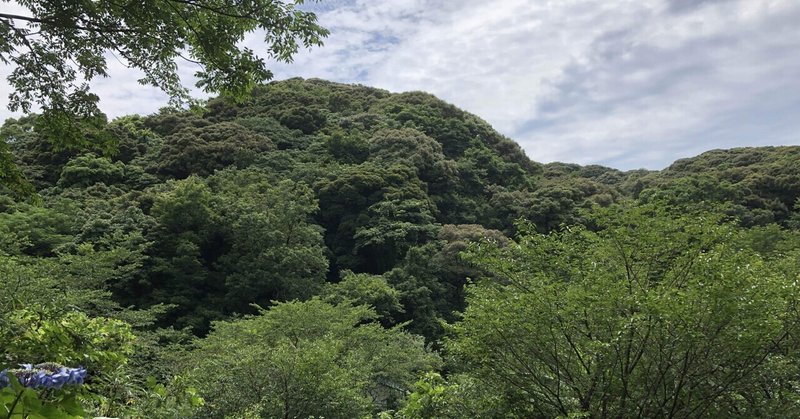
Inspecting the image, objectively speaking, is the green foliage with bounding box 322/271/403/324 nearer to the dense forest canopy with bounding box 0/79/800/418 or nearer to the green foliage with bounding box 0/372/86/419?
the dense forest canopy with bounding box 0/79/800/418

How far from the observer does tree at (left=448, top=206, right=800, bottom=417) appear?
5586 millimetres

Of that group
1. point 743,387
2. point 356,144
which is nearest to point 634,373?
point 743,387

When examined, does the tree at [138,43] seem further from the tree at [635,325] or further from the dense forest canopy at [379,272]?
the tree at [635,325]

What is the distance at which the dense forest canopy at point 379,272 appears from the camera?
5.61m

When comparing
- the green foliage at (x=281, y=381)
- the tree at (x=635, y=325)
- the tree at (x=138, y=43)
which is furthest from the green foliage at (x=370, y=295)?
the tree at (x=138, y=43)

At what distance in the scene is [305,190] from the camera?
23781 millimetres

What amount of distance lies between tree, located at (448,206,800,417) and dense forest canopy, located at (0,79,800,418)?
3 cm

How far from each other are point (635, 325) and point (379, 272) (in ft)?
70.6

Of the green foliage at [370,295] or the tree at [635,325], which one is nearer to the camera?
the tree at [635,325]

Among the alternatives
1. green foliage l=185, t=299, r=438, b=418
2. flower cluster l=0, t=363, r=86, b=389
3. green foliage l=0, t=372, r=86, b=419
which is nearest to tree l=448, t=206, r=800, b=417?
green foliage l=185, t=299, r=438, b=418

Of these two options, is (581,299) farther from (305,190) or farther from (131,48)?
(305,190)

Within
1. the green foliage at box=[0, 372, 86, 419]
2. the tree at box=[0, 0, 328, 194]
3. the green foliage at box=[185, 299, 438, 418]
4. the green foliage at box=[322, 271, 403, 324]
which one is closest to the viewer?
the green foliage at box=[0, 372, 86, 419]

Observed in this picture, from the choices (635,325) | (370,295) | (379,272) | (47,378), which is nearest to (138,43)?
(47,378)

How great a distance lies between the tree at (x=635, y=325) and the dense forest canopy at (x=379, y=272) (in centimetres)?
3
